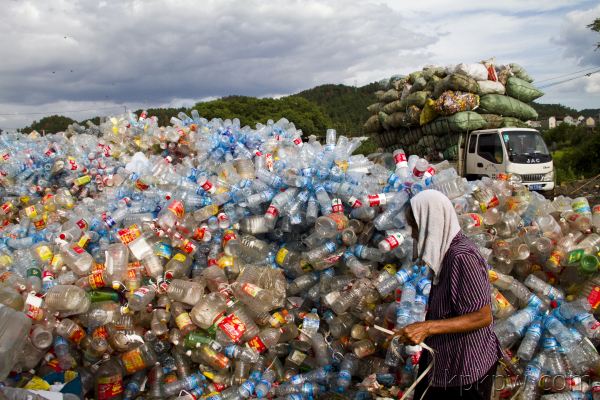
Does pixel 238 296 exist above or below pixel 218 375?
above

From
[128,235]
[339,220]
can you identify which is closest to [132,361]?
[128,235]

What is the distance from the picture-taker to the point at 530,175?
36.0 ft

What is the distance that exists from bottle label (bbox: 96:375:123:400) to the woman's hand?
2.69 meters

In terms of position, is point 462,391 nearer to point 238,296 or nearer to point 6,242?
point 238,296

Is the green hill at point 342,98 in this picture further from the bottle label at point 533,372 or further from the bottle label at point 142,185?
the bottle label at point 533,372

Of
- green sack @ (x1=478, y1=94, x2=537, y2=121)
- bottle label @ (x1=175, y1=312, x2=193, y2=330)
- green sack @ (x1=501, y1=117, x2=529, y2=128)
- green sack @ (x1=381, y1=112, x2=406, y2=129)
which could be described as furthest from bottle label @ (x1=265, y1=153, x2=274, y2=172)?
green sack @ (x1=381, y1=112, x2=406, y2=129)

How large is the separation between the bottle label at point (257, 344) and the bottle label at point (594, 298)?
2.65 m

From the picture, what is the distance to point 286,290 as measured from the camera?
4.43 metres

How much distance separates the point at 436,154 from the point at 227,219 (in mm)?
9651

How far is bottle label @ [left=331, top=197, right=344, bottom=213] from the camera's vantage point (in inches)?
176

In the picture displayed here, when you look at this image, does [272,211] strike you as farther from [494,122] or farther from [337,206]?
[494,122]

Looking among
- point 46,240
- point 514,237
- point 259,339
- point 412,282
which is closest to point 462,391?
point 412,282

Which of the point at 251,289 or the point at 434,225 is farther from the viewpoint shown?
the point at 251,289

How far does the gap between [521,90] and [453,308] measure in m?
11.8
